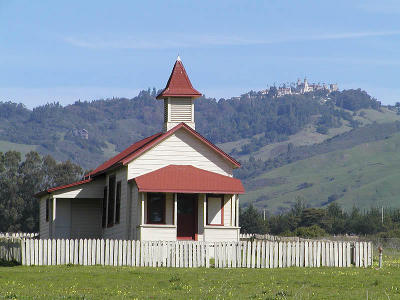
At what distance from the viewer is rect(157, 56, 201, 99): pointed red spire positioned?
4691 cm

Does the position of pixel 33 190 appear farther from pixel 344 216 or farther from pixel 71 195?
pixel 71 195

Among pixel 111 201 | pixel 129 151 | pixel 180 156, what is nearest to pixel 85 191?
pixel 111 201

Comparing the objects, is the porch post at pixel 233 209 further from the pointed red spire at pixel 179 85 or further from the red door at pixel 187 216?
the pointed red spire at pixel 179 85

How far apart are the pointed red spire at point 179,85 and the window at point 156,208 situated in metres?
5.67

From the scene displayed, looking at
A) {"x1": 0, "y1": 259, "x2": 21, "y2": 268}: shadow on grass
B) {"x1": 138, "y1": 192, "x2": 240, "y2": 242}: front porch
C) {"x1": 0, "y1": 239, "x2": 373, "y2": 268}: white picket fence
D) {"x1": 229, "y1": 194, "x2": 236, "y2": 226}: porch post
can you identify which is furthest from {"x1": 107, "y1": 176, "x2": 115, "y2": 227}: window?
{"x1": 0, "y1": 239, "x2": 373, "y2": 268}: white picket fence

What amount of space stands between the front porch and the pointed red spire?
537 centimetres

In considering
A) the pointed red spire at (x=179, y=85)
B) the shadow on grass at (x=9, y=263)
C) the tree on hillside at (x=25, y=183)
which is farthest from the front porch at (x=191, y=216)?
the tree on hillside at (x=25, y=183)

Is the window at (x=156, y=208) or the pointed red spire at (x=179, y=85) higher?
the pointed red spire at (x=179, y=85)

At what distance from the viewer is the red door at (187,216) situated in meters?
44.3

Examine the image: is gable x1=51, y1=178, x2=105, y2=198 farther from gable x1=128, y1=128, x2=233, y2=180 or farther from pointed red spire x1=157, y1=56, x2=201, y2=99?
gable x1=128, y1=128, x2=233, y2=180

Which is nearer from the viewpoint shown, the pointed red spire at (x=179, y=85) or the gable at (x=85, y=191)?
the pointed red spire at (x=179, y=85)

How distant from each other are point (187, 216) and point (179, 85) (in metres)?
7.06

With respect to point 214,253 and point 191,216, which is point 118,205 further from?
point 214,253

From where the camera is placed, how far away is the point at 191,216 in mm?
44438
